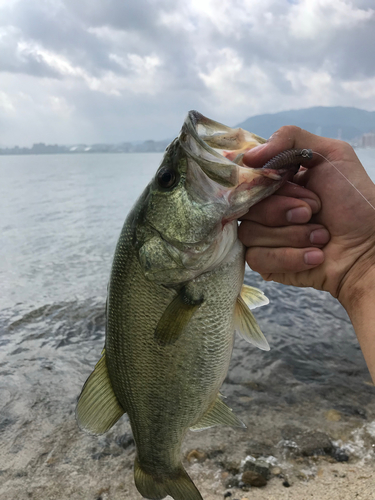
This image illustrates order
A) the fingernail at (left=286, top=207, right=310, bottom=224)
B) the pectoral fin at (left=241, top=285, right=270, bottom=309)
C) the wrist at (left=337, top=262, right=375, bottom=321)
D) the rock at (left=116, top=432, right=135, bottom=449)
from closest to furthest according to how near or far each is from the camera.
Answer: the fingernail at (left=286, top=207, right=310, bottom=224)
the wrist at (left=337, top=262, right=375, bottom=321)
the pectoral fin at (left=241, top=285, right=270, bottom=309)
the rock at (left=116, top=432, right=135, bottom=449)

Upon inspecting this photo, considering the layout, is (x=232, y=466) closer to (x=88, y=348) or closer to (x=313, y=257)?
(x=313, y=257)

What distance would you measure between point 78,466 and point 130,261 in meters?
3.06

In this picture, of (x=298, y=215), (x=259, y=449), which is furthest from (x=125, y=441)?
(x=298, y=215)

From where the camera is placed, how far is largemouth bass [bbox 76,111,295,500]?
183 centimetres

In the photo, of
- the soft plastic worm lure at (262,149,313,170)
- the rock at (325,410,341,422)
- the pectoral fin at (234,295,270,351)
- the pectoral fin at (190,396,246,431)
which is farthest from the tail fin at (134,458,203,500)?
the rock at (325,410,341,422)

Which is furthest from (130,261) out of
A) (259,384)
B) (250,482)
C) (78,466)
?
(259,384)

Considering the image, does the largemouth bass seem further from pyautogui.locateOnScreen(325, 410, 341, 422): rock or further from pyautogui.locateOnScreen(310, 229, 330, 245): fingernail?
pyautogui.locateOnScreen(325, 410, 341, 422): rock

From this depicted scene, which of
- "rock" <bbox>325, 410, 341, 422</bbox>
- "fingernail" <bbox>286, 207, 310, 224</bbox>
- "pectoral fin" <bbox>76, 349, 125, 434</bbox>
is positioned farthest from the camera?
"rock" <bbox>325, 410, 341, 422</bbox>

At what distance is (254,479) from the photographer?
3.48 m

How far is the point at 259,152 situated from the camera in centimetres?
199

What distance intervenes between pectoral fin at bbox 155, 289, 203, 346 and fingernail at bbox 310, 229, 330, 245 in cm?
84

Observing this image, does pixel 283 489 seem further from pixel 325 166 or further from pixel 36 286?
pixel 36 286

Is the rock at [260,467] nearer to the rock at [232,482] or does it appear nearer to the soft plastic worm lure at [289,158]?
the rock at [232,482]

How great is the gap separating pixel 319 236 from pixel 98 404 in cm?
172
